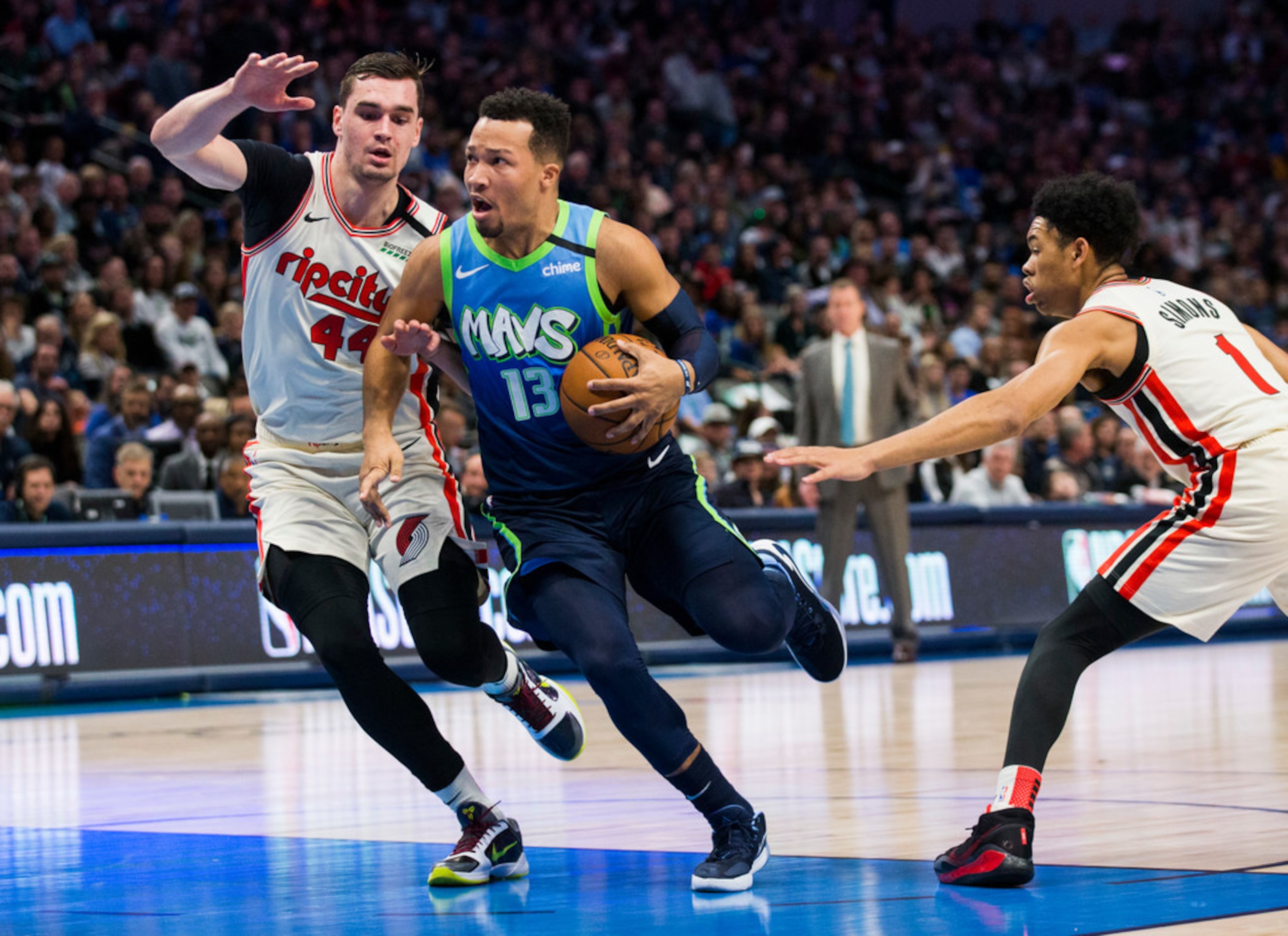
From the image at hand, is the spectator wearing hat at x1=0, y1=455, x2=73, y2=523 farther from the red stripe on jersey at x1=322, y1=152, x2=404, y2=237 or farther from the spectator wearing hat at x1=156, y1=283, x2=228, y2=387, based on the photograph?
the red stripe on jersey at x1=322, y1=152, x2=404, y2=237

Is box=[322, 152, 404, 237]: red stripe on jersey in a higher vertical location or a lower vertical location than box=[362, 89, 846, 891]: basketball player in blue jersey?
higher

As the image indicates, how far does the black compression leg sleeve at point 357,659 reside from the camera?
4910 mm

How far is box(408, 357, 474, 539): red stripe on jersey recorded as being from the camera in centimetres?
537

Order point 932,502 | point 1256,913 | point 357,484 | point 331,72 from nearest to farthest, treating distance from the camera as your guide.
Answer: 1. point 1256,913
2. point 357,484
3. point 932,502
4. point 331,72

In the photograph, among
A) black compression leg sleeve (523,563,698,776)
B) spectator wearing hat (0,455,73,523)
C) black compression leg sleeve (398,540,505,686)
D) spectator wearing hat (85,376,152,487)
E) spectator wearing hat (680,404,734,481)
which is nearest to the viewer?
black compression leg sleeve (523,563,698,776)

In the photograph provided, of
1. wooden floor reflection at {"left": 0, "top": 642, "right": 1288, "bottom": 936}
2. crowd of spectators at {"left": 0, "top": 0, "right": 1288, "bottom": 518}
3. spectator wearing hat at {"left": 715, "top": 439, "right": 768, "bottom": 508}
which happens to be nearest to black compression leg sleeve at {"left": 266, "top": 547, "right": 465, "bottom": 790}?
wooden floor reflection at {"left": 0, "top": 642, "right": 1288, "bottom": 936}

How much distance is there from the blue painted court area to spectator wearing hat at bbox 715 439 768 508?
796 centimetres

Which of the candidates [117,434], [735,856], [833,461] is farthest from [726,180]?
[833,461]

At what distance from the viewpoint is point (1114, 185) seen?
16.1ft

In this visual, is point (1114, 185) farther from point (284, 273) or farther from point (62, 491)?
point (62, 491)

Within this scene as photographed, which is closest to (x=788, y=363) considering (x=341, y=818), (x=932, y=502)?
(x=932, y=502)

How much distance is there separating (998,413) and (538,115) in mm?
1576

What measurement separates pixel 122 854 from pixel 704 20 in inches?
847

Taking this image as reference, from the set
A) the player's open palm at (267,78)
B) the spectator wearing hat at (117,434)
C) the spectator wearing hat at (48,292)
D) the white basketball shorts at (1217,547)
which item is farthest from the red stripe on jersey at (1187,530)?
the spectator wearing hat at (48,292)
